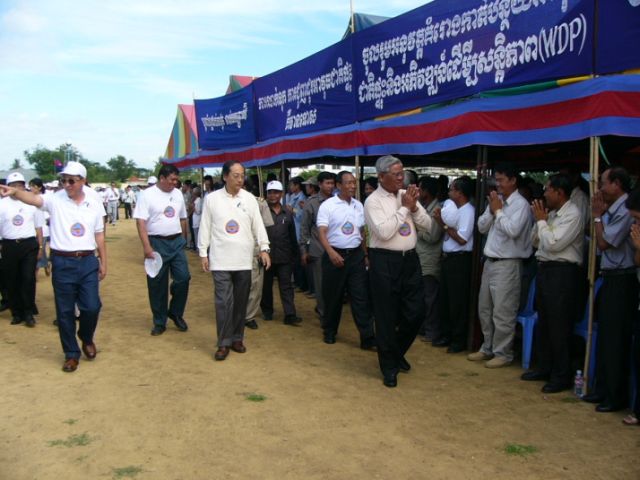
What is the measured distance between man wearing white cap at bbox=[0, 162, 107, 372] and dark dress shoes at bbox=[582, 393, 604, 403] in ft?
14.7

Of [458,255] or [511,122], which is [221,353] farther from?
[511,122]

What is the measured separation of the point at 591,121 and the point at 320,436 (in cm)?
313

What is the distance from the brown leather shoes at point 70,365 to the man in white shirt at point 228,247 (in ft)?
4.36

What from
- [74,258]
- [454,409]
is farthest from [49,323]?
[454,409]

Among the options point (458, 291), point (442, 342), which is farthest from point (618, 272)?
point (442, 342)

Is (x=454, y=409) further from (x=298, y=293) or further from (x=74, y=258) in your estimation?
(x=298, y=293)

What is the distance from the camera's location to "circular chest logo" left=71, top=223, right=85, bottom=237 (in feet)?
18.6

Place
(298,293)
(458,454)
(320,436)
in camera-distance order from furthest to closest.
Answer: (298,293) → (320,436) → (458,454)

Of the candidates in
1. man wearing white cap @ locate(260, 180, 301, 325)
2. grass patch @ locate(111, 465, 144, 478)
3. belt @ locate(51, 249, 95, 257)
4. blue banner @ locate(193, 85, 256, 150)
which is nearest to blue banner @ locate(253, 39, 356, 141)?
blue banner @ locate(193, 85, 256, 150)

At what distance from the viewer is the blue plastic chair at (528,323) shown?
18.4 feet

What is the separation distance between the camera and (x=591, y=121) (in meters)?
4.61

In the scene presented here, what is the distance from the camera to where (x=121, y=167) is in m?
82.8

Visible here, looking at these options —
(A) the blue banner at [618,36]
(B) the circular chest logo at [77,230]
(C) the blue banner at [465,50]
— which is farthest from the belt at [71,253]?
(A) the blue banner at [618,36]

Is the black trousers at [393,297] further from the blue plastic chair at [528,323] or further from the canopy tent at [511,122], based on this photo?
the canopy tent at [511,122]
